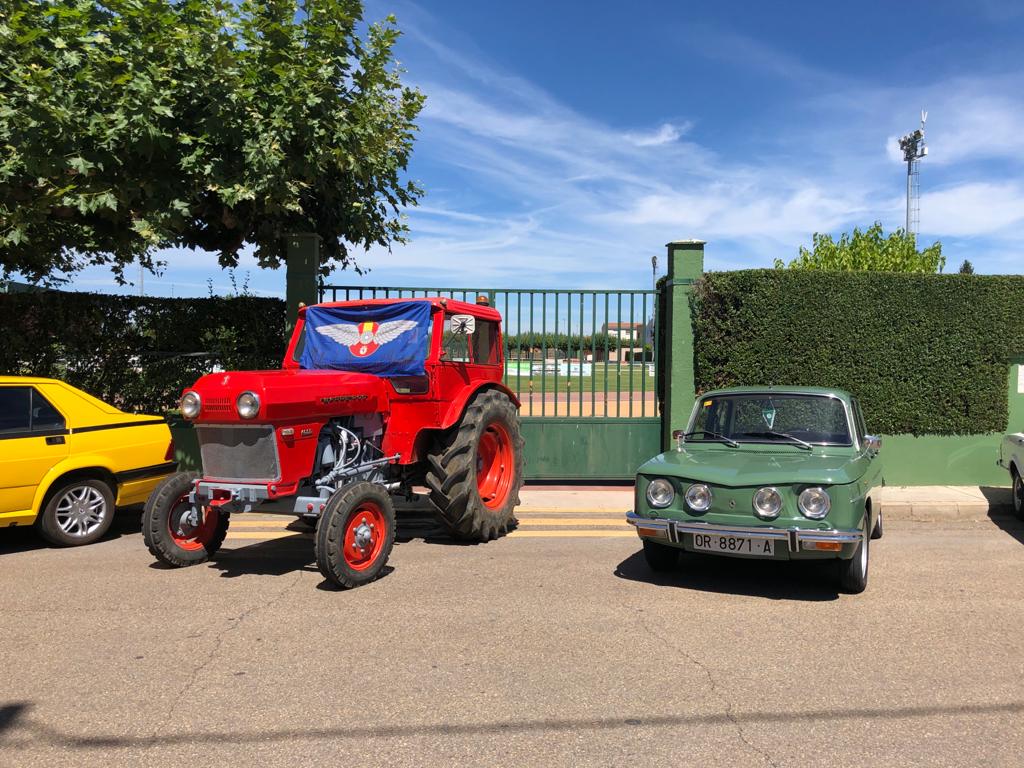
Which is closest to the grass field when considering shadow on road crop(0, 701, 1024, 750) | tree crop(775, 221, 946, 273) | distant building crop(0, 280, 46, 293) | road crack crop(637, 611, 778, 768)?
road crack crop(637, 611, 778, 768)

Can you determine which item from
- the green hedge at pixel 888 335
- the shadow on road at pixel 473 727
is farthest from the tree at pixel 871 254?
the shadow on road at pixel 473 727

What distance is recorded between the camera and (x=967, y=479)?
10383 mm

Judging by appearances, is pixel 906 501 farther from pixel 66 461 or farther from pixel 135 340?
pixel 135 340

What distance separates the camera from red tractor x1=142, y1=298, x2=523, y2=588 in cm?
553

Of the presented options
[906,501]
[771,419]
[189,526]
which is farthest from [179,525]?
[906,501]

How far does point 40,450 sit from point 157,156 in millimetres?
3706

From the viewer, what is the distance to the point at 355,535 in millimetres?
5625

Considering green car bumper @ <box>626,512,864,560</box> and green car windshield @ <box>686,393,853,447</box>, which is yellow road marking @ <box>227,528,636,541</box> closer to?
green car windshield @ <box>686,393,853,447</box>

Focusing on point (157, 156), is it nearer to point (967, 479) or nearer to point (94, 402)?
point (94, 402)

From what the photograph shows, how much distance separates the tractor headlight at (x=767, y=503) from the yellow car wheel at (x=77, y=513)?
6.02m

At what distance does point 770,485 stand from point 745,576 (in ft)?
3.88

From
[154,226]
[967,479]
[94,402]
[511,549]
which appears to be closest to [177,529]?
[94,402]

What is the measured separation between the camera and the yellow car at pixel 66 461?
21.3 feet

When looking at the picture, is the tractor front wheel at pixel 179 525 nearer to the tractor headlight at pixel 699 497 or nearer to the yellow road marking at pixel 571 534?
the yellow road marking at pixel 571 534
